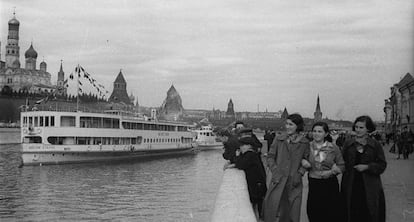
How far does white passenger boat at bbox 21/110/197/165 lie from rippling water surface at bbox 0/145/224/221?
51.3 inches

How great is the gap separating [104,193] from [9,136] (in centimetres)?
5112

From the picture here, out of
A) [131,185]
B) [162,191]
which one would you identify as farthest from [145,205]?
[131,185]

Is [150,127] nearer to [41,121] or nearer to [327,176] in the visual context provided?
[41,121]

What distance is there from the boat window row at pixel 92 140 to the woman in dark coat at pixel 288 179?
32.4m

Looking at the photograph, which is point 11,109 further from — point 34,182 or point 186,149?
point 34,182

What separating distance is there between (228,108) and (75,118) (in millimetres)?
135750

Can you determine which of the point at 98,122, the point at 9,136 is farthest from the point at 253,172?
the point at 9,136

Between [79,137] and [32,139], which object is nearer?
[32,139]

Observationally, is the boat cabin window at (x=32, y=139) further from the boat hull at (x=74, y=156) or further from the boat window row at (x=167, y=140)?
the boat window row at (x=167, y=140)

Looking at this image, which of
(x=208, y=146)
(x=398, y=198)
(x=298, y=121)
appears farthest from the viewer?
(x=208, y=146)

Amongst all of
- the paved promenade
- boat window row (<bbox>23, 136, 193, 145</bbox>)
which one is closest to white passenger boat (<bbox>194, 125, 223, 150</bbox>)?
boat window row (<bbox>23, 136, 193, 145</bbox>)

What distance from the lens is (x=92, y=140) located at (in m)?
38.2

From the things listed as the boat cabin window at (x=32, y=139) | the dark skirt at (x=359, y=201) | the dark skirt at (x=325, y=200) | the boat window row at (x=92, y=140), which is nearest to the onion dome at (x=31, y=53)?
the boat window row at (x=92, y=140)

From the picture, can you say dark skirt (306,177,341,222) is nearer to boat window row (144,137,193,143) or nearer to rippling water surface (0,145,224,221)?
rippling water surface (0,145,224,221)
